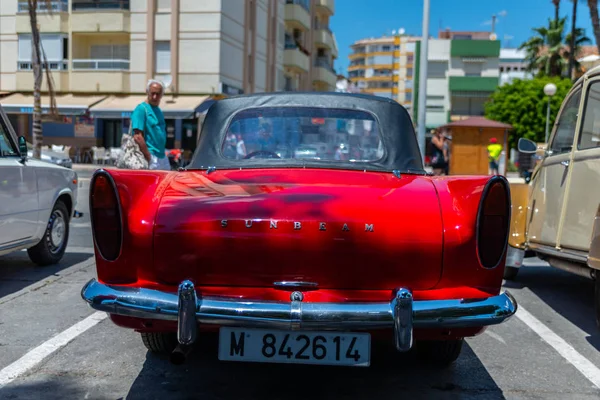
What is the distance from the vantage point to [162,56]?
32.7 metres

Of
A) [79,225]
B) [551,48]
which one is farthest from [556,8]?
[79,225]

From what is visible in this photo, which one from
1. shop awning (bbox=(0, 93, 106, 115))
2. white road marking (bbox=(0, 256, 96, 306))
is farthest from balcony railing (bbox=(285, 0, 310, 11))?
white road marking (bbox=(0, 256, 96, 306))

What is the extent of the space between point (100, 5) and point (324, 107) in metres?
31.9

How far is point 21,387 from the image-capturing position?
372 centimetres

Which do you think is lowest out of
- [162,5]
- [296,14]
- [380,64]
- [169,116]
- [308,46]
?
[169,116]

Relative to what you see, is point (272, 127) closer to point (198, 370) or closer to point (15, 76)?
point (198, 370)

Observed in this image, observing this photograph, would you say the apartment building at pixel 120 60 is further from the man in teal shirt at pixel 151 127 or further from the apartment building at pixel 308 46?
the man in teal shirt at pixel 151 127

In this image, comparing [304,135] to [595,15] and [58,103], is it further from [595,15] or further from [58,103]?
[58,103]

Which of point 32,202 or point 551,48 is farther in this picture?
point 551,48

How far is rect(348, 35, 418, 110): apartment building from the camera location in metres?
118

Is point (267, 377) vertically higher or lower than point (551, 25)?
lower

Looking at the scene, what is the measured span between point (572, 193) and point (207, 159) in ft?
9.76

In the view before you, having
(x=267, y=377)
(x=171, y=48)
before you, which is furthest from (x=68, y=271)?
(x=171, y=48)

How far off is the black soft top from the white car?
232 cm
